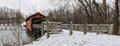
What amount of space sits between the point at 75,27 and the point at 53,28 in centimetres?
703

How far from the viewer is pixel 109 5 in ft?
96.5

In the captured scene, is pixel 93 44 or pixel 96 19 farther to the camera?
pixel 96 19

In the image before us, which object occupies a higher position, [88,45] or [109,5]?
[109,5]

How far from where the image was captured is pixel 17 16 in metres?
9.86

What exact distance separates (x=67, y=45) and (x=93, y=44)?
1.53 meters

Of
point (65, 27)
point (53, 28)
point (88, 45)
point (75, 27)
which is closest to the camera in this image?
point (88, 45)

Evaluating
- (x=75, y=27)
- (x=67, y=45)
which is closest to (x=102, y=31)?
(x=67, y=45)

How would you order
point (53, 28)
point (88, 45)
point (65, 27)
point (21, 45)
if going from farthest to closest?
point (65, 27) → point (53, 28) → point (21, 45) → point (88, 45)

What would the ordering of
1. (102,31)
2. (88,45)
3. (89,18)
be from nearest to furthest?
(88,45), (102,31), (89,18)

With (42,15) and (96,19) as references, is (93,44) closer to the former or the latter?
(96,19)

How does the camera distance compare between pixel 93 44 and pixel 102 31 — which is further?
pixel 102 31

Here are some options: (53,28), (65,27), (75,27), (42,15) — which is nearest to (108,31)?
(53,28)

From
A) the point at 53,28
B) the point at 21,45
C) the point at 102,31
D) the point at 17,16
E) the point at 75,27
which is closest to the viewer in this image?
the point at 17,16

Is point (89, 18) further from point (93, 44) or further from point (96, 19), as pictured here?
point (93, 44)
